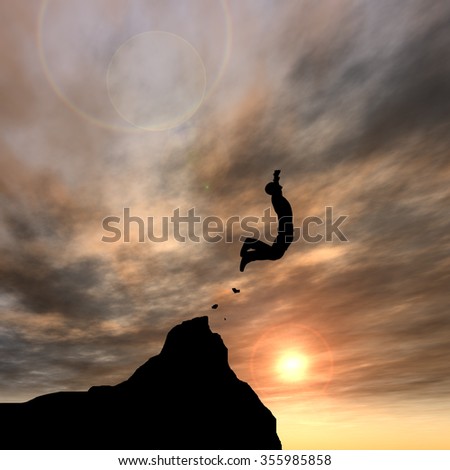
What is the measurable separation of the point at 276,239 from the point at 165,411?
64.9 ft

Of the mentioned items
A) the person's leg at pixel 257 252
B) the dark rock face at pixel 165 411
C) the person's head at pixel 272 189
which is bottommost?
Result: the dark rock face at pixel 165 411

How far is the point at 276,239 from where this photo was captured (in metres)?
14.3

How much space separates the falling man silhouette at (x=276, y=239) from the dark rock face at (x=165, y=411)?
17.9m

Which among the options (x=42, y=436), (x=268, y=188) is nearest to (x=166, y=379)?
(x=42, y=436)

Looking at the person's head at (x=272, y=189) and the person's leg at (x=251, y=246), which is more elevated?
the person's head at (x=272, y=189)

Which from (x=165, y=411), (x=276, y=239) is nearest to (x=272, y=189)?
(x=276, y=239)

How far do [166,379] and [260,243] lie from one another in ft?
62.2

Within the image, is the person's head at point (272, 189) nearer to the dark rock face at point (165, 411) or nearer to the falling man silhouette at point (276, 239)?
the falling man silhouette at point (276, 239)

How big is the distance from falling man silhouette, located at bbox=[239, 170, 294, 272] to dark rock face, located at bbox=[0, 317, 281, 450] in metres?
17.9

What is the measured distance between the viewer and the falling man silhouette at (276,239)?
13656 millimetres

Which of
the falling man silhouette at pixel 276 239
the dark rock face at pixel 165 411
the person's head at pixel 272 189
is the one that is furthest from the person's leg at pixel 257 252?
the dark rock face at pixel 165 411

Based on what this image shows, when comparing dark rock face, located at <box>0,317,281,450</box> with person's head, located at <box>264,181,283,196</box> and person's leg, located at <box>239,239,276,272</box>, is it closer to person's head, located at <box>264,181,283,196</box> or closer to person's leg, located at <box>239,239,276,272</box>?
person's leg, located at <box>239,239,276,272</box>

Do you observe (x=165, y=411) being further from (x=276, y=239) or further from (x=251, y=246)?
(x=276, y=239)
